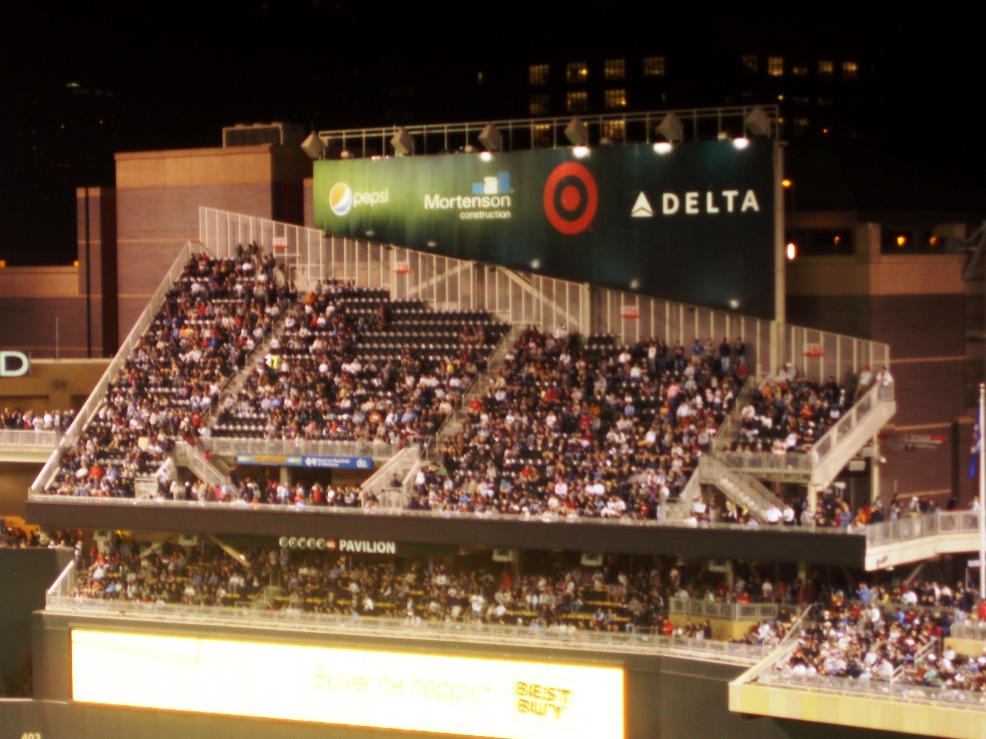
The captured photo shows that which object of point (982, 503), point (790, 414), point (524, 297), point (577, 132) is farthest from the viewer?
point (524, 297)

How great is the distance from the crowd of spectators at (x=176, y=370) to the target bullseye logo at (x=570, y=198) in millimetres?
6643

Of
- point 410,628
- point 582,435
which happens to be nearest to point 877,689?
point 582,435

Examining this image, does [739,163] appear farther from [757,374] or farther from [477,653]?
[477,653]

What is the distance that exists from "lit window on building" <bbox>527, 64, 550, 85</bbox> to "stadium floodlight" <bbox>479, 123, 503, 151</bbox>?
3773 centimetres

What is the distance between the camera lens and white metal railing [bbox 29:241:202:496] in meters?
32.7

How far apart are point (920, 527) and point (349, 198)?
48.7 feet

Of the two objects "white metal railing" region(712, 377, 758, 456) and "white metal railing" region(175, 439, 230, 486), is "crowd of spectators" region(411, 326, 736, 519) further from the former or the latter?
"white metal railing" region(175, 439, 230, 486)

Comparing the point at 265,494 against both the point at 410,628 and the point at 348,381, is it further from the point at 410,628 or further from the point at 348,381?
the point at 410,628

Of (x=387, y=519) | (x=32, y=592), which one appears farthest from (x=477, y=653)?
(x=32, y=592)

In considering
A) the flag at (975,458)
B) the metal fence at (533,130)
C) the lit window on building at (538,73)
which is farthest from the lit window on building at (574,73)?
the flag at (975,458)

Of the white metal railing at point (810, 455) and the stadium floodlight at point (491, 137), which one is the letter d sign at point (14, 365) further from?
the white metal railing at point (810, 455)

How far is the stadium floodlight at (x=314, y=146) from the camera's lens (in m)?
35.4

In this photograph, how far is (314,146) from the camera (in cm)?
3547

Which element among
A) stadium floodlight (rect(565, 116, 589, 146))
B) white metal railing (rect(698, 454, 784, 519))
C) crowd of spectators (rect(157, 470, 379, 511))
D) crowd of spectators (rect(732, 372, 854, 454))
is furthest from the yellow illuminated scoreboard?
stadium floodlight (rect(565, 116, 589, 146))
